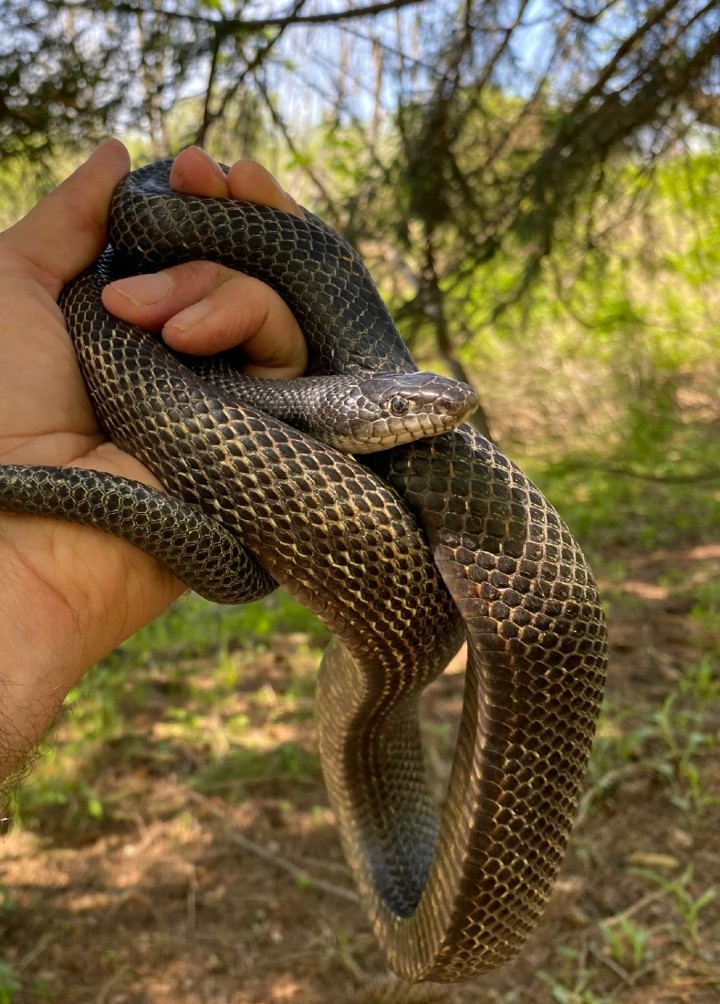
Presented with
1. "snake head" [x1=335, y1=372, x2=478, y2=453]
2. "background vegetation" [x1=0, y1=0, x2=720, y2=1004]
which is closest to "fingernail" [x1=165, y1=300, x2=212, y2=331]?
"snake head" [x1=335, y1=372, x2=478, y2=453]

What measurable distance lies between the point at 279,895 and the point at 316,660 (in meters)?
2.02

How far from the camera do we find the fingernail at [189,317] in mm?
2311

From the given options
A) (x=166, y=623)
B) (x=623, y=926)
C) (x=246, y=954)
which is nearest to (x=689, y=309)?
(x=166, y=623)

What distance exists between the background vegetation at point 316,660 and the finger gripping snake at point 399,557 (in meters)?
1.67

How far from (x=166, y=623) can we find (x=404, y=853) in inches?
159

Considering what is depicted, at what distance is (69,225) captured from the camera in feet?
8.60

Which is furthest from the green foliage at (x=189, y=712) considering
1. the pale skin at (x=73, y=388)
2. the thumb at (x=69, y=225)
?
the thumb at (x=69, y=225)

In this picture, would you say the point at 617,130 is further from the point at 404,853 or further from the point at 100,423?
the point at 404,853

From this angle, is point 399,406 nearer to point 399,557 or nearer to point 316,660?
point 399,557

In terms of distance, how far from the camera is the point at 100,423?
2.51 metres

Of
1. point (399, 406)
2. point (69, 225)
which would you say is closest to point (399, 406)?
point (399, 406)

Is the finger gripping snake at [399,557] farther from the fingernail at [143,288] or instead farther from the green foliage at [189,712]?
the green foliage at [189,712]

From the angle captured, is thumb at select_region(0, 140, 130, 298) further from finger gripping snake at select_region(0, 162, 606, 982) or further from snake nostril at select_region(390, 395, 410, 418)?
snake nostril at select_region(390, 395, 410, 418)

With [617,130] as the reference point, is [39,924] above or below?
below
